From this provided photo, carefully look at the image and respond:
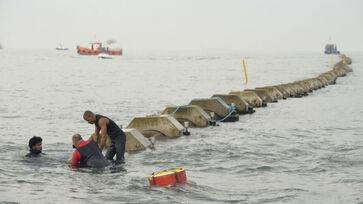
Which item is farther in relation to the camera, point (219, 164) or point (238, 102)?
point (238, 102)

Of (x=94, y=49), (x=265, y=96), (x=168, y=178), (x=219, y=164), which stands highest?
(x=94, y=49)

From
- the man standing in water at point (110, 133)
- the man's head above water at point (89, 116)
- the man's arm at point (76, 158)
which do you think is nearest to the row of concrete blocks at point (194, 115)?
the man standing in water at point (110, 133)

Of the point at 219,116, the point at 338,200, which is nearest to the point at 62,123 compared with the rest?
the point at 219,116

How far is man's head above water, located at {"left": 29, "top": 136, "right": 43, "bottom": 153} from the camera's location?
46.1ft

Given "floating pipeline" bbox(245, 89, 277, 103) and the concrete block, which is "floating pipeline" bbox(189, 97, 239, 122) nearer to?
the concrete block

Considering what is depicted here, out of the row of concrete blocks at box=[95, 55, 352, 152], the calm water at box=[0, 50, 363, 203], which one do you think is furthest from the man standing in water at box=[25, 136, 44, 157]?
the row of concrete blocks at box=[95, 55, 352, 152]

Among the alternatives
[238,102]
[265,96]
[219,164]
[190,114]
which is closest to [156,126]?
[190,114]

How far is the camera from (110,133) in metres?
13.8

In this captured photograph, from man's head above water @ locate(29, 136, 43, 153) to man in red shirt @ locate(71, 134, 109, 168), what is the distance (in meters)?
1.46

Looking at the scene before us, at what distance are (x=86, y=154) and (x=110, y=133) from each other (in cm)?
115

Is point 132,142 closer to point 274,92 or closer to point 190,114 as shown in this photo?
point 190,114

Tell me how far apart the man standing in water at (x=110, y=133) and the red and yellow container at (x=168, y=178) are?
2.38 m

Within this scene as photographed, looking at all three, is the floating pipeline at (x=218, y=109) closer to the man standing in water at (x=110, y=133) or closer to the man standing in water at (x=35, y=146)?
the man standing in water at (x=110, y=133)

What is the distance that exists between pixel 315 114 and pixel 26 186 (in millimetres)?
18725
